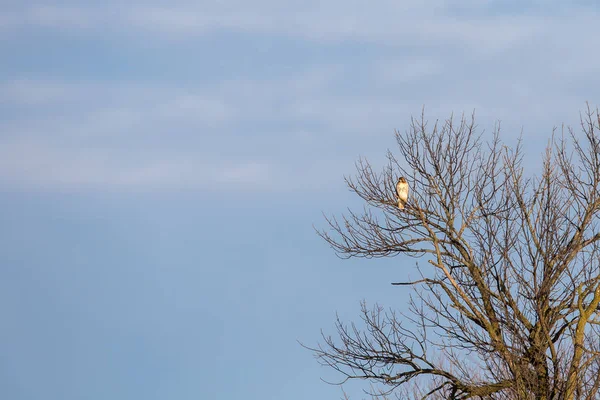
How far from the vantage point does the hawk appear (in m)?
11.9

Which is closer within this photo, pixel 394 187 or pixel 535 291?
pixel 535 291

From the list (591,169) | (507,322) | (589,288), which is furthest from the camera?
(591,169)

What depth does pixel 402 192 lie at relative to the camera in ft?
40.5

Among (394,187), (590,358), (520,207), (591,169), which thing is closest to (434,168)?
(394,187)

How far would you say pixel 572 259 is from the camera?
35.1 feet

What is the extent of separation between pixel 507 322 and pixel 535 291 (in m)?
0.53

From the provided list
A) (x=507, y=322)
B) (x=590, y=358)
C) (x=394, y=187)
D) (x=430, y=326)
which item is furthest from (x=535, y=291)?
(x=394, y=187)

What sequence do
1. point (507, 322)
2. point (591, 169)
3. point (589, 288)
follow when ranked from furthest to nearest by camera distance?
point (591, 169) < point (589, 288) < point (507, 322)

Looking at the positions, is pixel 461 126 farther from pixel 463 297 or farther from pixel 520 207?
pixel 463 297

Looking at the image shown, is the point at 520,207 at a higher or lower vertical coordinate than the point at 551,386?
higher

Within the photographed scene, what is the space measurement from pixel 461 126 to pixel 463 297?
2.66 m

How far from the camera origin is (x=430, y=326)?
11.5 meters

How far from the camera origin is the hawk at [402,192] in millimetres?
11875

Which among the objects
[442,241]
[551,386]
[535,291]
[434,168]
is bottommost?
[551,386]
